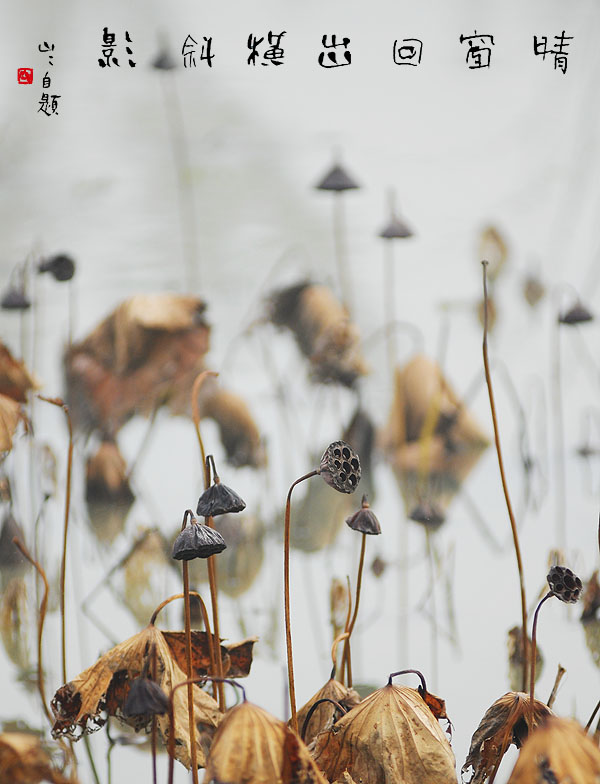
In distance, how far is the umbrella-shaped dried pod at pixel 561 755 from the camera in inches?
15.0

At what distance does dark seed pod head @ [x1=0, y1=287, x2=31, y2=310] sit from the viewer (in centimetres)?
102

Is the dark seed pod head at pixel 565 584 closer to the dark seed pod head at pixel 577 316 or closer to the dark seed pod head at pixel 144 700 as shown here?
the dark seed pod head at pixel 144 700

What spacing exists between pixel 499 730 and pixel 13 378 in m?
0.82

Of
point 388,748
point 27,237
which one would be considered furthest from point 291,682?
point 27,237

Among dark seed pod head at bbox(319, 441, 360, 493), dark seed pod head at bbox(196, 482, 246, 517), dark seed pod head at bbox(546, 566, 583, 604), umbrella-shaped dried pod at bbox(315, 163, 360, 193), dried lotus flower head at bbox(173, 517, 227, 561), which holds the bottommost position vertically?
dark seed pod head at bbox(546, 566, 583, 604)

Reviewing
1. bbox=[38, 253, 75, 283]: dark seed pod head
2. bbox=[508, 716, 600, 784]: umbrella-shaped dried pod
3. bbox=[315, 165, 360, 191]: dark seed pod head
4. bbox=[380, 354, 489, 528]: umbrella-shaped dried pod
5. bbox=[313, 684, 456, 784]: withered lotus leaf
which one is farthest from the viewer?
bbox=[380, 354, 489, 528]: umbrella-shaped dried pod

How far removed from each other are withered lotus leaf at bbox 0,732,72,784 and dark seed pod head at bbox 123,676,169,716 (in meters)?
0.04

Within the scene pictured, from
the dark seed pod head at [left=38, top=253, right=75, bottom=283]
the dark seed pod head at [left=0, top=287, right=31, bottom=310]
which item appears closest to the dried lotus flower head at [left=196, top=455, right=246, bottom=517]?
the dark seed pod head at [left=38, top=253, right=75, bottom=283]

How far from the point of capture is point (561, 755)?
0.38 m

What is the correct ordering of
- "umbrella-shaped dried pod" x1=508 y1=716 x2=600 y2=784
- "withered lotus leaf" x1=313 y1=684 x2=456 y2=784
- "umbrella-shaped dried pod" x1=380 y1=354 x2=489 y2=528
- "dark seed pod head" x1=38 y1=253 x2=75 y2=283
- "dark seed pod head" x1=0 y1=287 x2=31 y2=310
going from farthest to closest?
"umbrella-shaped dried pod" x1=380 y1=354 x2=489 y2=528 → "dark seed pod head" x1=0 y1=287 x2=31 y2=310 → "dark seed pod head" x1=38 y1=253 x2=75 y2=283 → "withered lotus leaf" x1=313 y1=684 x2=456 y2=784 → "umbrella-shaped dried pod" x1=508 y1=716 x2=600 y2=784

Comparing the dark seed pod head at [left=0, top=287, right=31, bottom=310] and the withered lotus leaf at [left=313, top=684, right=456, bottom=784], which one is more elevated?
the dark seed pod head at [left=0, top=287, right=31, bottom=310]

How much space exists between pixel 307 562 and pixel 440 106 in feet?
2.71

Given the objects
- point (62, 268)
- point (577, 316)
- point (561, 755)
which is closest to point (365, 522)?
point (561, 755)

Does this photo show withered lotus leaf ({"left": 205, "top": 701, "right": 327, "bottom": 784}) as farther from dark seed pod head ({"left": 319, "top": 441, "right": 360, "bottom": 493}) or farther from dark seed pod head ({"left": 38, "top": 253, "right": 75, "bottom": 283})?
dark seed pod head ({"left": 38, "top": 253, "right": 75, "bottom": 283})
